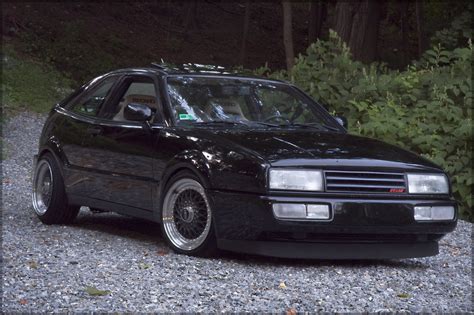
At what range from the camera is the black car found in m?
7.09

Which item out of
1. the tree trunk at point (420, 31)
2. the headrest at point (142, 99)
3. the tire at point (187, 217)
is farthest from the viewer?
the tree trunk at point (420, 31)

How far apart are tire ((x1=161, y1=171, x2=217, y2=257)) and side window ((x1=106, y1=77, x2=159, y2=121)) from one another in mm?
1004

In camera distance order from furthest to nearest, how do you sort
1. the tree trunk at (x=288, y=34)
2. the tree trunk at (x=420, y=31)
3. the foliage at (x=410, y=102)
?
the tree trunk at (x=420, y=31)
the tree trunk at (x=288, y=34)
the foliage at (x=410, y=102)

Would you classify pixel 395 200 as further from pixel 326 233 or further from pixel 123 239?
pixel 123 239

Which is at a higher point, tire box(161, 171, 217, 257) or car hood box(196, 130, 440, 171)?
car hood box(196, 130, 440, 171)

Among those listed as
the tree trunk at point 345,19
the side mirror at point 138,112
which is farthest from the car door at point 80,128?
the tree trunk at point 345,19

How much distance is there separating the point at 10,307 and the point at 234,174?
2162mm

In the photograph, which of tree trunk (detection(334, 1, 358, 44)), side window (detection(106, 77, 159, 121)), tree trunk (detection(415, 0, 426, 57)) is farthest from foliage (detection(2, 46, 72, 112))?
side window (detection(106, 77, 159, 121))

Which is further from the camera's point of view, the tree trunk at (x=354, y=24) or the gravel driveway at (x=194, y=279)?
the tree trunk at (x=354, y=24)

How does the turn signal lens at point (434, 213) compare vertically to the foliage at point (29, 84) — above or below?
below

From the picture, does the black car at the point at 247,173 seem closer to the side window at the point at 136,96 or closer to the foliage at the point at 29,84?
the side window at the point at 136,96

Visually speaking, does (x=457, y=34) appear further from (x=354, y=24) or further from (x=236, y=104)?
(x=236, y=104)

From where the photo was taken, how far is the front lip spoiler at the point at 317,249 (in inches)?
281

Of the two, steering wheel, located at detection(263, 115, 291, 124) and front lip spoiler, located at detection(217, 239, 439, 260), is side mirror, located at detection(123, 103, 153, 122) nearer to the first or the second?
steering wheel, located at detection(263, 115, 291, 124)
